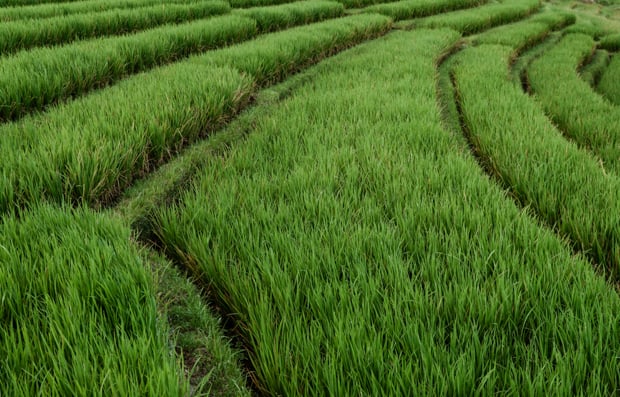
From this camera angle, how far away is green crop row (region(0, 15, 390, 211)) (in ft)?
5.92

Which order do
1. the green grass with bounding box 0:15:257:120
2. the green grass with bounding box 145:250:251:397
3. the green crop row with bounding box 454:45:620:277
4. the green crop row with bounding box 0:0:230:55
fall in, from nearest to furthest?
the green grass with bounding box 145:250:251:397
the green crop row with bounding box 454:45:620:277
the green grass with bounding box 0:15:257:120
the green crop row with bounding box 0:0:230:55

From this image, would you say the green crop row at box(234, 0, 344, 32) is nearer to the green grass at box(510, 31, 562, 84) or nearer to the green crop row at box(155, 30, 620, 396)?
the green grass at box(510, 31, 562, 84)

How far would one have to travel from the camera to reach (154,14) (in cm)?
586

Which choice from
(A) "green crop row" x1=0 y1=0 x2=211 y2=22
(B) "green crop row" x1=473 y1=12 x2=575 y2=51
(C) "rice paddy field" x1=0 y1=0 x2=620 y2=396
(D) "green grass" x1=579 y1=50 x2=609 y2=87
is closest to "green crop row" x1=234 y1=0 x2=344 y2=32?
(A) "green crop row" x1=0 y1=0 x2=211 y2=22

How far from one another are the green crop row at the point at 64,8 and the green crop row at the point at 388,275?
16.0 ft

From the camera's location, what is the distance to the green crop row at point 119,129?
71.0 inches

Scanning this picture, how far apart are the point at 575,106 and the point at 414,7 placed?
233 inches

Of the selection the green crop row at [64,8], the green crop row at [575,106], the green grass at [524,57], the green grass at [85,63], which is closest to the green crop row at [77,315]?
the green grass at [85,63]

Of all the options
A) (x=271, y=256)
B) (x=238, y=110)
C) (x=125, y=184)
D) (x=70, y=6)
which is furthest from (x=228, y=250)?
(x=70, y=6)

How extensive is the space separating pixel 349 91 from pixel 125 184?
6.36ft

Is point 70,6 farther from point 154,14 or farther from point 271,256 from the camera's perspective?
point 271,256

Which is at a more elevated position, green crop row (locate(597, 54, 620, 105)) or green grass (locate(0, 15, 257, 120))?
green grass (locate(0, 15, 257, 120))

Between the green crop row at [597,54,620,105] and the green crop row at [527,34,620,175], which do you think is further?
the green crop row at [597,54,620,105]

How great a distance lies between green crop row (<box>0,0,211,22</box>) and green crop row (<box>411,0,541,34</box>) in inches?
164
